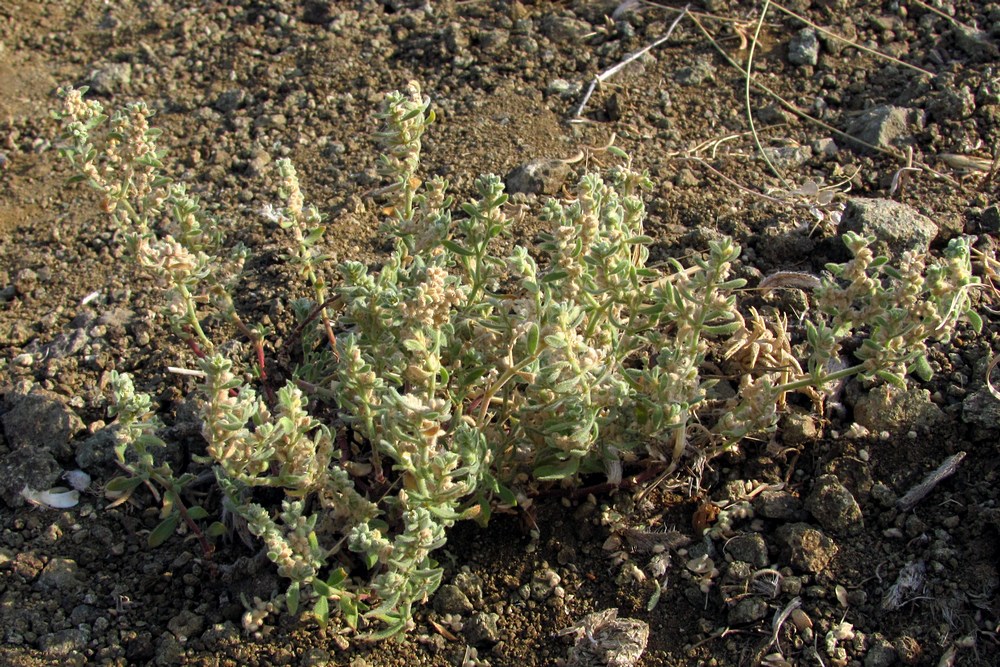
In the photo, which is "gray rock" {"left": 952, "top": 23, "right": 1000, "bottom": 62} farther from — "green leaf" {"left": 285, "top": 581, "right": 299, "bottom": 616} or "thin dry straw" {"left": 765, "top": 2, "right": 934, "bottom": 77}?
"green leaf" {"left": 285, "top": 581, "right": 299, "bottom": 616}

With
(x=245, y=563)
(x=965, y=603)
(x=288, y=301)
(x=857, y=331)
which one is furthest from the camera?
(x=288, y=301)

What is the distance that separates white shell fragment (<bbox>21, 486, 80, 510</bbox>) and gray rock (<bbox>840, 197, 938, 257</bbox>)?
3.10 m

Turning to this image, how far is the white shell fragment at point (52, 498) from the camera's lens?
11.9ft

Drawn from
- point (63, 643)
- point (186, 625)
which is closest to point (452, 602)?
point (186, 625)

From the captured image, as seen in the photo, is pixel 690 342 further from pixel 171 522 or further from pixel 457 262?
pixel 171 522

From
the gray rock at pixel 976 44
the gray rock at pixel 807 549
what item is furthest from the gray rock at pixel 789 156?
the gray rock at pixel 807 549

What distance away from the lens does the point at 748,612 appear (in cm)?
315

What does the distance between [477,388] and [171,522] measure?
43.1 inches

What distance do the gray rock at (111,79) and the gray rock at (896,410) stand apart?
4052 mm

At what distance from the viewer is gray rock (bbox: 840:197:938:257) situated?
164 inches

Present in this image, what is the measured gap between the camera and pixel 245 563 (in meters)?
3.39

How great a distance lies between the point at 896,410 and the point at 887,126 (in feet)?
5.77

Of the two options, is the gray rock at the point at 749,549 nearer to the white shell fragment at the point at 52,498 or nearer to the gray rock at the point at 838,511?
the gray rock at the point at 838,511

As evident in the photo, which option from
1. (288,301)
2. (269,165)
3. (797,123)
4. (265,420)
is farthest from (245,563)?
(797,123)
